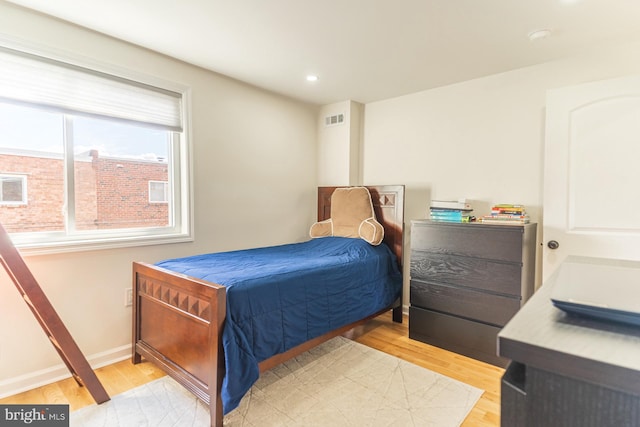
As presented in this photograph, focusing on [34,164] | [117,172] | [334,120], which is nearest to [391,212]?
[334,120]

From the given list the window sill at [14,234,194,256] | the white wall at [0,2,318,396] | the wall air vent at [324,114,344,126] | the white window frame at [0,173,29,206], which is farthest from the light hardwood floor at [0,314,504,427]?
the wall air vent at [324,114,344,126]

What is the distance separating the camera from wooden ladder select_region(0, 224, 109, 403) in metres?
1.73

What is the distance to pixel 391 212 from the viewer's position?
3.25 m

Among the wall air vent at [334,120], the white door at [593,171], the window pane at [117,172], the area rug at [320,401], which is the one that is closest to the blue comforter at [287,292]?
the area rug at [320,401]

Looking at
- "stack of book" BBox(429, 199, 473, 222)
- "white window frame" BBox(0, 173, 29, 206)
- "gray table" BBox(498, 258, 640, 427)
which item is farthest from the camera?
"stack of book" BBox(429, 199, 473, 222)

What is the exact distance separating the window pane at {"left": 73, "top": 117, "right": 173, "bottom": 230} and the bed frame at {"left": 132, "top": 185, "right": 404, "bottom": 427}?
0.48m

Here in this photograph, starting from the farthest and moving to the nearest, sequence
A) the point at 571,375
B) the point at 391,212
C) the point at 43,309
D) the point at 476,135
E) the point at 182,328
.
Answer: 1. the point at 391,212
2. the point at 476,135
3. the point at 182,328
4. the point at 43,309
5. the point at 571,375

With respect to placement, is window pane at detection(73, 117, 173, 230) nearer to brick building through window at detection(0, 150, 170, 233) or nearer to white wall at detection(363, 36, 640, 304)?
brick building through window at detection(0, 150, 170, 233)

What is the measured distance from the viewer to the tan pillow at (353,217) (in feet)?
10.3

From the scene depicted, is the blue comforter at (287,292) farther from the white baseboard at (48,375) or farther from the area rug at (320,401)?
the white baseboard at (48,375)

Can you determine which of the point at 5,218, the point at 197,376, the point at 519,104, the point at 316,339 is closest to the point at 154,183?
the point at 5,218

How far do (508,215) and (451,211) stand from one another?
0.41m

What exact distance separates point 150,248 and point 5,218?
86 cm

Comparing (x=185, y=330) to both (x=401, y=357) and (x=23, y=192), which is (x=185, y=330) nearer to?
(x=23, y=192)
